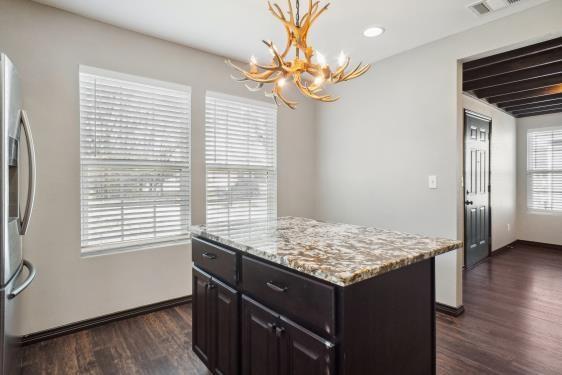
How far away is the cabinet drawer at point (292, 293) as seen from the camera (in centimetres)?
115

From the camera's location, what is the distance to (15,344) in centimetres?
180

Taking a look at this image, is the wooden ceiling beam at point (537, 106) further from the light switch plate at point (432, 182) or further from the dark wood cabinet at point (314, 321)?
the dark wood cabinet at point (314, 321)

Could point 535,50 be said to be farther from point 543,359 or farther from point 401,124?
point 543,359

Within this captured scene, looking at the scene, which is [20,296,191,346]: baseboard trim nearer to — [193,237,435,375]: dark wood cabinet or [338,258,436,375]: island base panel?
[193,237,435,375]: dark wood cabinet

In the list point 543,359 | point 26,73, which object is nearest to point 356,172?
point 543,359

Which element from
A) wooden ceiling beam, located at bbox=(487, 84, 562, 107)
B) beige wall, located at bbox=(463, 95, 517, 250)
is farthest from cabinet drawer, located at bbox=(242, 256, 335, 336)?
wooden ceiling beam, located at bbox=(487, 84, 562, 107)

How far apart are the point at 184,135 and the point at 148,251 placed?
3.92 feet

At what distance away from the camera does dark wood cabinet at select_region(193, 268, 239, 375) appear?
1664 mm

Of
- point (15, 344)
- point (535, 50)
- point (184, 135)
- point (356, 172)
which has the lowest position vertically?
point (15, 344)

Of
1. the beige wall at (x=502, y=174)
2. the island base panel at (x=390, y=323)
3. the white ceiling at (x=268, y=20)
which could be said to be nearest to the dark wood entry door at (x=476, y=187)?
the beige wall at (x=502, y=174)

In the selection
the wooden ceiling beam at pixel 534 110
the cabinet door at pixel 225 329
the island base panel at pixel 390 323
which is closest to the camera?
the island base panel at pixel 390 323

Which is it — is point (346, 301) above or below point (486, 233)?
above

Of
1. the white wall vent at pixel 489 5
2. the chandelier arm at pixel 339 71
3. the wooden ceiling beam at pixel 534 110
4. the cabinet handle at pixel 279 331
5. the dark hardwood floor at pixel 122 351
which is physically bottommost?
the dark hardwood floor at pixel 122 351

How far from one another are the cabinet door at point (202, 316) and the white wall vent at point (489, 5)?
2.83m
